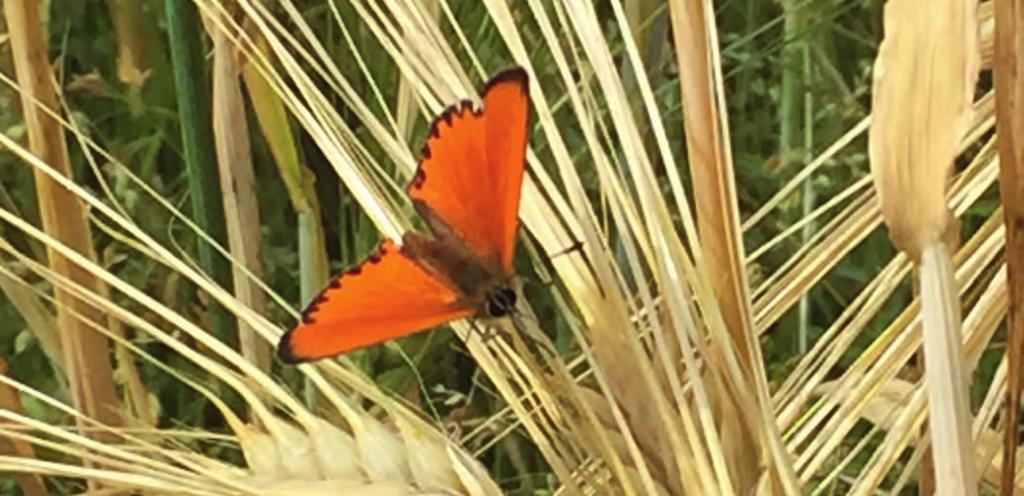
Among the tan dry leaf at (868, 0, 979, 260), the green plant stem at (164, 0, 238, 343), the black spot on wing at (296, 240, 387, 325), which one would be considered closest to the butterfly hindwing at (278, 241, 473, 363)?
the black spot on wing at (296, 240, 387, 325)

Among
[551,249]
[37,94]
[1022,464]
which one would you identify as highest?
[37,94]

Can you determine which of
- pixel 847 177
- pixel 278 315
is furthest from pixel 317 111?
pixel 847 177

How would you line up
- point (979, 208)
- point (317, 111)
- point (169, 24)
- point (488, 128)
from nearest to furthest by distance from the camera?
point (488, 128) < point (317, 111) < point (169, 24) < point (979, 208)

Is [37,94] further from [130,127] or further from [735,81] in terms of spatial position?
[735,81]

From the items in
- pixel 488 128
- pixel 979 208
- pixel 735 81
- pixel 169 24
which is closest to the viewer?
pixel 488 128

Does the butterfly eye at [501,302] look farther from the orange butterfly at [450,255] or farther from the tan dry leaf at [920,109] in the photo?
the tan dry leaf at [920,109]
